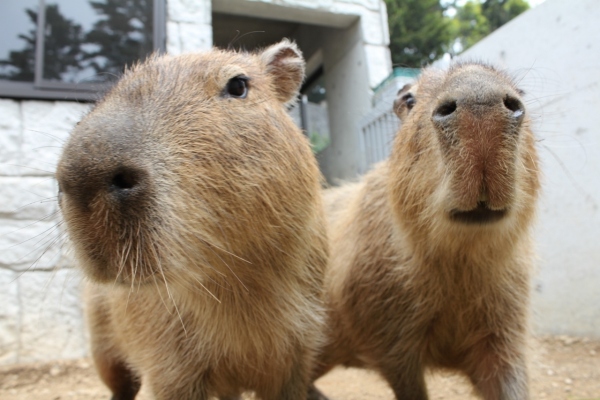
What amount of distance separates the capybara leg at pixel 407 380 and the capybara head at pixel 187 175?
1093 mm

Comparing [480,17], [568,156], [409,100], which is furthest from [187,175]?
[480,17]

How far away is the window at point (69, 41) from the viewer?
5797mm

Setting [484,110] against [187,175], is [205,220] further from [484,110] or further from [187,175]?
[484,110]

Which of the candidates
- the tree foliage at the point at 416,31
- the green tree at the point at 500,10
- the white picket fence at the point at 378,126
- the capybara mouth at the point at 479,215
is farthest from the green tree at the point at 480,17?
the capybara mouth at the point at 479,215

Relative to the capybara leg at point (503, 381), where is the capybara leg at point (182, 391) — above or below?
above

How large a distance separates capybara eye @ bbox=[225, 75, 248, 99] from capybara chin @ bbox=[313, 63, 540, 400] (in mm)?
852

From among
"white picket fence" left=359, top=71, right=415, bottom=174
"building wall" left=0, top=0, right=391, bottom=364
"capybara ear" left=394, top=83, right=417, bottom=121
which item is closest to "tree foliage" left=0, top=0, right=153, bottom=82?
"building wall" left=0, top=0, right=391, bottom=364

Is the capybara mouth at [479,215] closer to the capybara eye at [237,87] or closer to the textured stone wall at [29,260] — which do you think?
the capybara eye at [237,87]

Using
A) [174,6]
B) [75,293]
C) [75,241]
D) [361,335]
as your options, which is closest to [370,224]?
[361,335]

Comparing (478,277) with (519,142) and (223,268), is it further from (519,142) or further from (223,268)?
(223,268)

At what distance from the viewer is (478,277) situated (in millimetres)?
2824

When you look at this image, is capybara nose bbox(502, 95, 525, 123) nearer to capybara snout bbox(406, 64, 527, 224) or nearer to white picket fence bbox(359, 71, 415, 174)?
capybara snout bbox(406, 64, 527, 224)

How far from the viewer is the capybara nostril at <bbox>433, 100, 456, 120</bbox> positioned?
6.75 ft

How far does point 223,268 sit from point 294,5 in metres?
5.75
